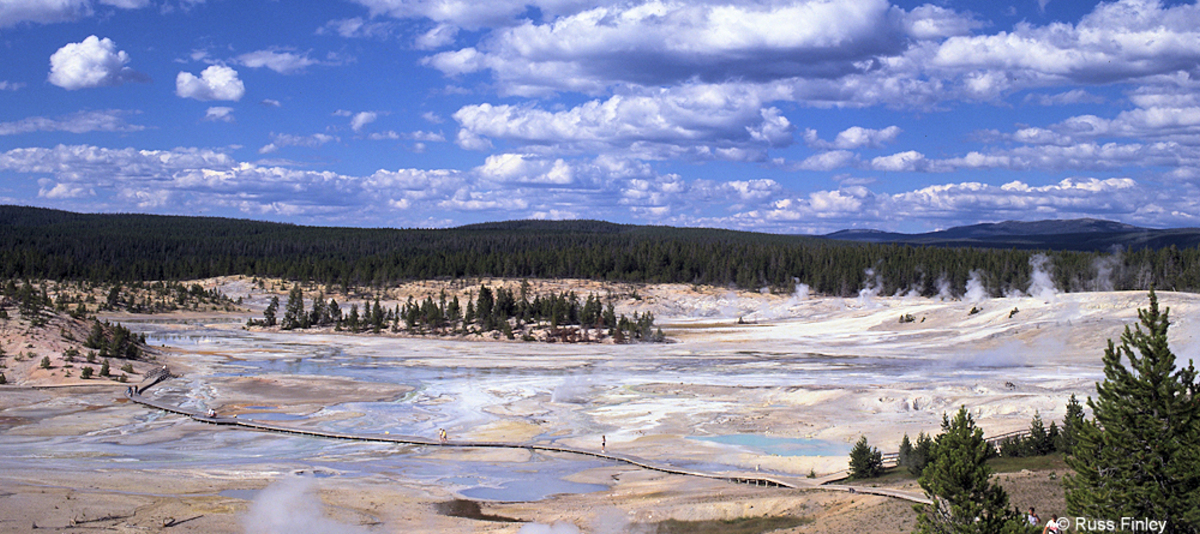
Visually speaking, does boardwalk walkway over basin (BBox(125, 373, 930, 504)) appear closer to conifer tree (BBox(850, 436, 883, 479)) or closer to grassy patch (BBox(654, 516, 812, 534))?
conifer tree (BBox(850, 436, 883, 479))

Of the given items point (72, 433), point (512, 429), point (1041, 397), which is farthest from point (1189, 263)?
point (72, 433)

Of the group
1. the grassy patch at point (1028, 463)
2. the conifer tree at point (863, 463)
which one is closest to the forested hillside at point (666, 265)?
the grassy patch at point (1028, 463)

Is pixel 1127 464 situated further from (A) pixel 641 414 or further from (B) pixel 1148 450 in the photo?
(A) pixel 641 414

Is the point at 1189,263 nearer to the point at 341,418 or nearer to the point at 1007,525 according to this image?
→ the point at 341,418

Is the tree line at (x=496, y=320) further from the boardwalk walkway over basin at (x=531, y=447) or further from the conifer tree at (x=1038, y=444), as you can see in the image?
the conifer tree at (x=1038, y=444)

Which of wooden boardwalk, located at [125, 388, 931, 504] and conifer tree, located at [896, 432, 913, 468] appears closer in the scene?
wooden boardwalk, located at [125, 388, 931, 504]
